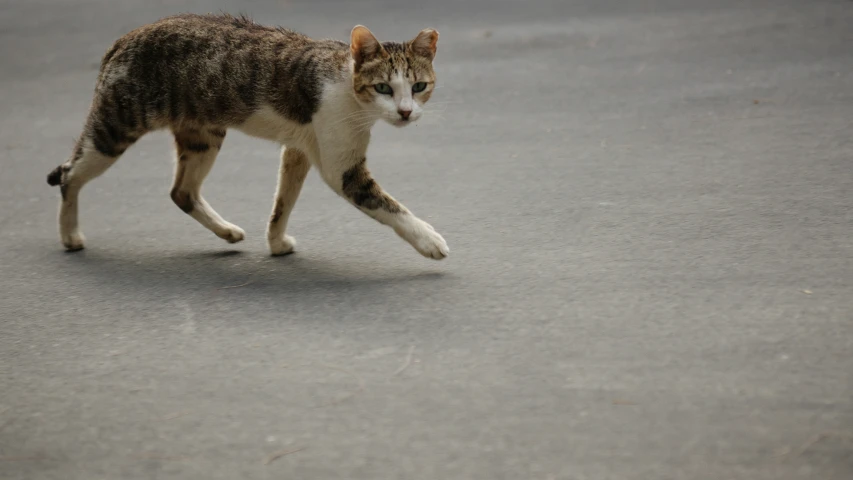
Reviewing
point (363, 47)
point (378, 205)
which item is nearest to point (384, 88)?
point (363, 47)

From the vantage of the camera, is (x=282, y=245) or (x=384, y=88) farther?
(x=282, y=245)

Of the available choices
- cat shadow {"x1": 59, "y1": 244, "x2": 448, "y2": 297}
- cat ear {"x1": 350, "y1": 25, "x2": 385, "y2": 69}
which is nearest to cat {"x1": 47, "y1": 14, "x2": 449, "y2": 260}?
cat ear {"x1": 350, "y1": 25, "x2": 385, "y2": 69}

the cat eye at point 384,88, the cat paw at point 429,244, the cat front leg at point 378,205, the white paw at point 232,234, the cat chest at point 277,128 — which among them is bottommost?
the white paw at point 232,234

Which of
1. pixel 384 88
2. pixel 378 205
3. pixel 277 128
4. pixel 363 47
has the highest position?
pixel 363 47

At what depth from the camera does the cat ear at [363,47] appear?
364 cm

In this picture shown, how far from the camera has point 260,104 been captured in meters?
3.86

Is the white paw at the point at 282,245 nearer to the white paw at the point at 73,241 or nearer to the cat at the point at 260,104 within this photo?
the cat at the point at 260,104

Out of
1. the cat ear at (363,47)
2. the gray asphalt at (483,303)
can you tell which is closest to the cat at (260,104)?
the cat ear at (363,47)

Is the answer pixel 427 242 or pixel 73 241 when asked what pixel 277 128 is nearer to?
pixel 427 242

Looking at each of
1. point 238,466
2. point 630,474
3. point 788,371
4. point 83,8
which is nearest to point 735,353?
point 788,371

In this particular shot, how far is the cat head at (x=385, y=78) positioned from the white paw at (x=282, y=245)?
2.34 feet

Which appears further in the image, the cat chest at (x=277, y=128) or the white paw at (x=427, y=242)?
the cat chest at (x=277, y=128)

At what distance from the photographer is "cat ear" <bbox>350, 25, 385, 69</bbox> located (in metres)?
3.64

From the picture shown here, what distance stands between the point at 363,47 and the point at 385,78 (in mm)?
142
